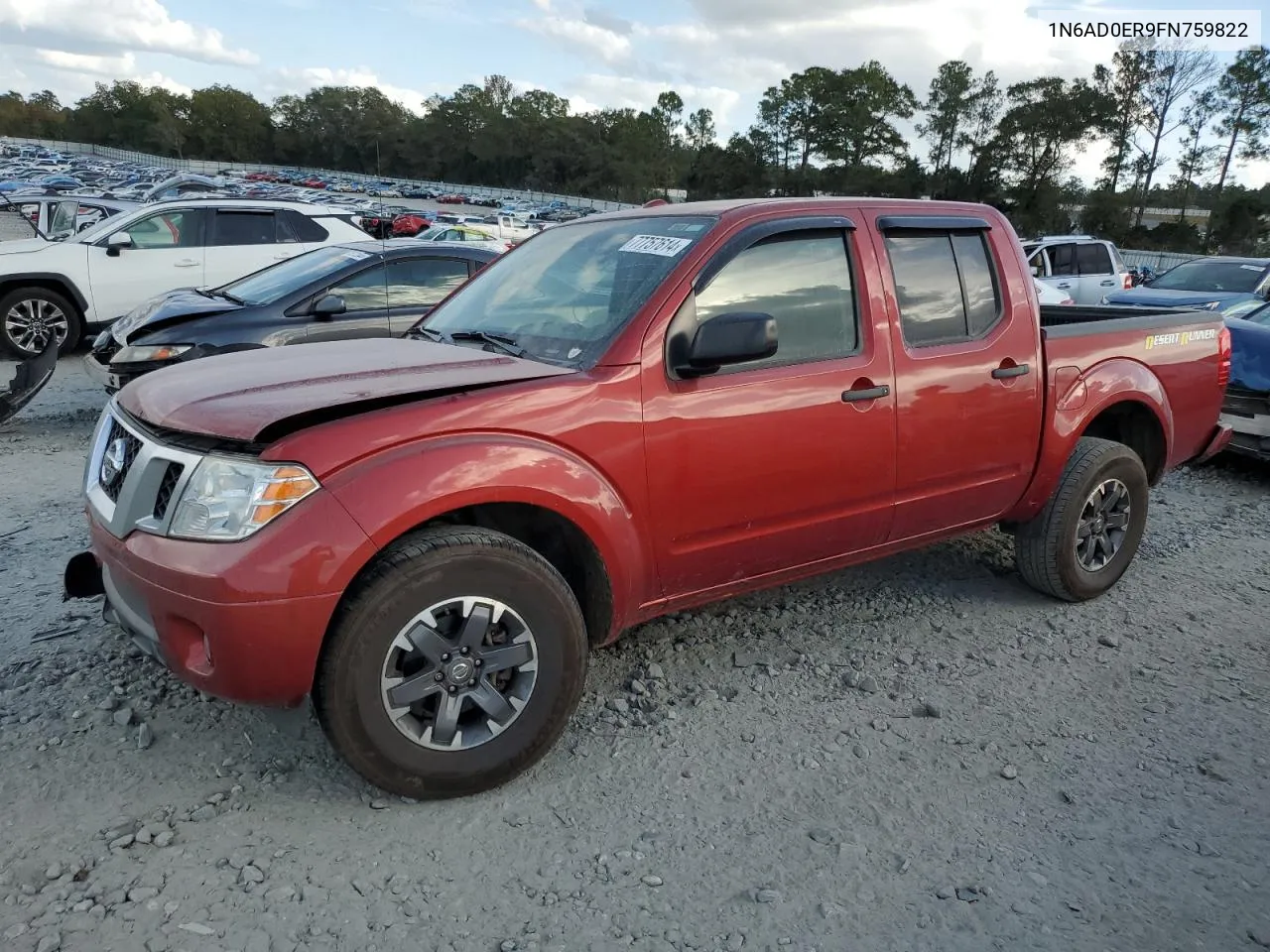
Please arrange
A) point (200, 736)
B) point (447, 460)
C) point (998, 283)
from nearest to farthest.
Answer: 1. point (447, 460)
2. point (200, 736)
3. point (998, 283)

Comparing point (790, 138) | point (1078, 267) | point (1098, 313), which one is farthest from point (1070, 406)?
point (790, 138)

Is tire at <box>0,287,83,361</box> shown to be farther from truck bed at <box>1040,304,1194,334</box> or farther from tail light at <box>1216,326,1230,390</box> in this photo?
tail light at <box>1216,326,1230,390</box>

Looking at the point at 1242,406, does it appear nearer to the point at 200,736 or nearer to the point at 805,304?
the point at 805,304

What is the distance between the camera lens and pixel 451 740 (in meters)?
2.84

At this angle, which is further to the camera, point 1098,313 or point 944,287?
point 1098,313

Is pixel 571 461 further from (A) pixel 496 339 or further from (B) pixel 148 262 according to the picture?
(B) pixel 148 262

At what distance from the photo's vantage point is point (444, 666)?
2777mm

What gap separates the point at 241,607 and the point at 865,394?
7.42ft

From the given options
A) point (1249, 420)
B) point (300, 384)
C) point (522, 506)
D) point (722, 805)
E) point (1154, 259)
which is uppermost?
point (300, 384)

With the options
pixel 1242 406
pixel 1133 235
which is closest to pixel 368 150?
pixel 1133 235

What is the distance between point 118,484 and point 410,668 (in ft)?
3.64

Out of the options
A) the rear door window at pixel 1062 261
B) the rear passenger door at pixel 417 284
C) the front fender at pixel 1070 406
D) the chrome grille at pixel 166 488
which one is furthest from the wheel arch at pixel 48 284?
the rear door window at pixel 1062 261

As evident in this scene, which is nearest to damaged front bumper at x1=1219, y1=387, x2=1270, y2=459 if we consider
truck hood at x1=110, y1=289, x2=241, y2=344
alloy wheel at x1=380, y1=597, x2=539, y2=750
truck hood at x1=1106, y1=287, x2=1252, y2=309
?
truck hood at x1=1106, y1=287, x2=1252, y2=309

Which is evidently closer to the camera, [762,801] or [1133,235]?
[762,801]
